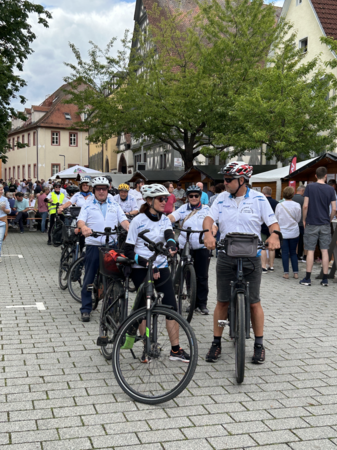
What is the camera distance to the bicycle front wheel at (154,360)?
13.7 feet

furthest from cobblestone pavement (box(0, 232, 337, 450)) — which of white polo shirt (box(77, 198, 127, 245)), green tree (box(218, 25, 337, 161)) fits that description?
green tree (box(218, 25, 337, 161))

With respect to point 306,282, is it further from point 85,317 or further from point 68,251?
point 85,317

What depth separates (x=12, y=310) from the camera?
754 cm

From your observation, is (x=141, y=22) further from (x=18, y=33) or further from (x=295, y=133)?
(x=295, y=133)

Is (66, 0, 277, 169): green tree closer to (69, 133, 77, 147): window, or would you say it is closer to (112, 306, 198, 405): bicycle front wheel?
(112, 306, 198, 405): bicycle front wheel

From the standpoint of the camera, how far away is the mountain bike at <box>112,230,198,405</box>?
13.8 feet

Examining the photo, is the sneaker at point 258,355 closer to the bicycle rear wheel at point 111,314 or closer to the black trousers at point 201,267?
the bicycle rear wheel at point 111,314

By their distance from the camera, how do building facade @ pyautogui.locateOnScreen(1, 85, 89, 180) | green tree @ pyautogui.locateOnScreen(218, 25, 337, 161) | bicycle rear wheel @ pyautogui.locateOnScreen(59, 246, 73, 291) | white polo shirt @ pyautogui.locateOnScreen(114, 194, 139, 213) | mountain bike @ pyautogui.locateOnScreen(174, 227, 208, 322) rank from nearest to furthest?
mountain bike @ pyautogui.locateOnScreen(174, 227, 208, 322) < bicycle rear wheel @ pyautogui.locateOnScreen(59, 246, 73, 291) < white polo shirt @ pyautogui.locateOnScreen(114, 194, 139, 213) < green tree @ pyautogui.locateOnScreen(218, 25, 337, 161) < building facade @ pyautogui.locateOnScreen(1, 85, 89, 180)

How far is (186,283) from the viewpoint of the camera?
23.6 ft

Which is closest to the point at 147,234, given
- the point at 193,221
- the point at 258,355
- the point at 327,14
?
the point at 258,355

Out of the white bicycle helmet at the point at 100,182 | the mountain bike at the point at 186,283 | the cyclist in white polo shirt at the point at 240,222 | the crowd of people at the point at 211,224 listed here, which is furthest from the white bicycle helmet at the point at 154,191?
the mountain bike at the point at 186,283

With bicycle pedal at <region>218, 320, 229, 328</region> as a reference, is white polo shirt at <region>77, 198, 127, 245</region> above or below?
above

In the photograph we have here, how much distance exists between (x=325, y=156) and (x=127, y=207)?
17.2 ft

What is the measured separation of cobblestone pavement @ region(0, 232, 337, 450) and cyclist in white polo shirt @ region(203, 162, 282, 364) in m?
0.53
